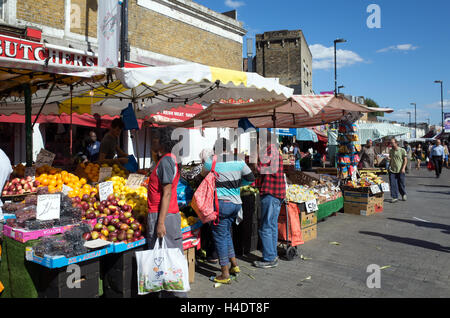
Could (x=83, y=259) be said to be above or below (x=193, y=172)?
below

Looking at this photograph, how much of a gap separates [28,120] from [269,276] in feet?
15.6

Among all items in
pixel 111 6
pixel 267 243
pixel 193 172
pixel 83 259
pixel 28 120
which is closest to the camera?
pixel 83 259

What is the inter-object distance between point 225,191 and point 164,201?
1067 millimetres

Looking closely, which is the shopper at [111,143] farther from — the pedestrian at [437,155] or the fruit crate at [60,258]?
the pedestrian at [437,155]

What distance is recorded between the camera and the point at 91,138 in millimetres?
9578

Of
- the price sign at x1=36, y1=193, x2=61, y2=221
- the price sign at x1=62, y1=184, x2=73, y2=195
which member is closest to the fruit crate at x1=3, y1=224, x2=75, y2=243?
the price sign at x1=36, y1=193, x2=61, y2=221

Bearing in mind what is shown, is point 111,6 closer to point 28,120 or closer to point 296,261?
point 28,120

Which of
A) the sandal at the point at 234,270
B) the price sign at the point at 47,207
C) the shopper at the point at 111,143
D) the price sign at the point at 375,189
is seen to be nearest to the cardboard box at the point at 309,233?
the sandal at the point at 234,270

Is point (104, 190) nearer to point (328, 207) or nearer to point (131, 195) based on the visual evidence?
point (131, 195)

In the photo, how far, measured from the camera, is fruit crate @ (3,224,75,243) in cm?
344

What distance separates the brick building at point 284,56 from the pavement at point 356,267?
1019 inches

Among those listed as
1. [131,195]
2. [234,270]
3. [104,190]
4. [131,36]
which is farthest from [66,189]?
[131,36]

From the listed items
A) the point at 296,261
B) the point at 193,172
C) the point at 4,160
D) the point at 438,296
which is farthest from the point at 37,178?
the point at 438,296

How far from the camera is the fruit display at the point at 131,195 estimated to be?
442 centimetres
